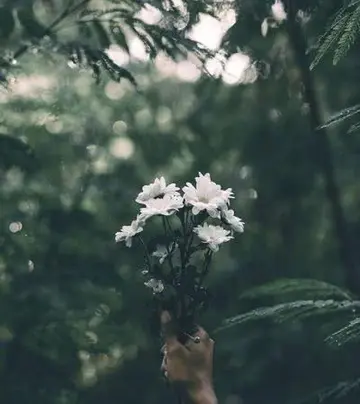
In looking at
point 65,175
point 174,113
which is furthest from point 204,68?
point 174,113

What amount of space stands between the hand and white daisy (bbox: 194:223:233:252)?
196 millimetres

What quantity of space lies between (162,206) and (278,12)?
171 cm

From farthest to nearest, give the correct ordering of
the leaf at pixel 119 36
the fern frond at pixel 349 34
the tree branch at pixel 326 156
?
the tree branch at pixel 326 156, the leaf at pixel 119 36, the fern frond at pixel 349 34

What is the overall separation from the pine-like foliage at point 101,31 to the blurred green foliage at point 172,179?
0.01 meters

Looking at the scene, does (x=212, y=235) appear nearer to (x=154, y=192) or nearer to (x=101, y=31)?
(x=154, y=192)

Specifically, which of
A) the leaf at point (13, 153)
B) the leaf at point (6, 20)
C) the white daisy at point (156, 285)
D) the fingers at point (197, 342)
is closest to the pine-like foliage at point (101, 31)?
the leaf at point (6, 20)

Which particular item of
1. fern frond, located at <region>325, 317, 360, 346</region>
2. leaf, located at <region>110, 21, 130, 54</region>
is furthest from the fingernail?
leaf, located at <region>110, 21, 130, 54</region>

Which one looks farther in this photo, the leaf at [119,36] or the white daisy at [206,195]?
the leaf at [119,36]

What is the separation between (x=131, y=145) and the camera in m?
5.11

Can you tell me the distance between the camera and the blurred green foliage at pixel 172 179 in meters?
3.15

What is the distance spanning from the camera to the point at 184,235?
1.87 metres

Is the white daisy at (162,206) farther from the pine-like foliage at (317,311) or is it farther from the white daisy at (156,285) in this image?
the pine-like foliage at (317,311)

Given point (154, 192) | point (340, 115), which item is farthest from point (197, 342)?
point (340, 115)

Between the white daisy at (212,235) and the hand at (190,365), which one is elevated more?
the white daisy at (212,235)
